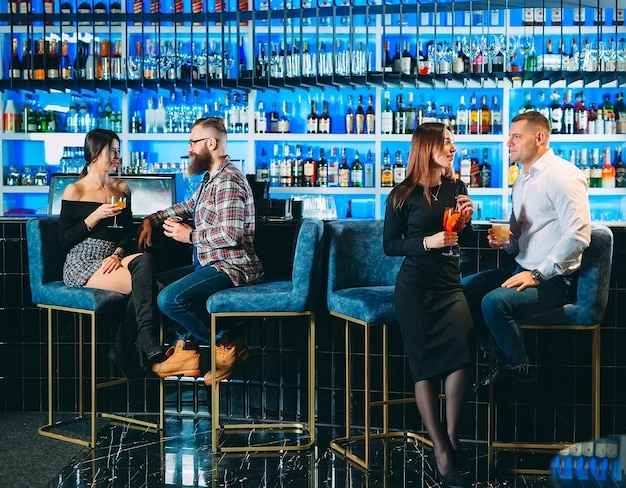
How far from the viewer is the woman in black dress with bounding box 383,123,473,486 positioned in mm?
3348

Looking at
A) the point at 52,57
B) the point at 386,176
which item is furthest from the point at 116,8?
the point at 386,176

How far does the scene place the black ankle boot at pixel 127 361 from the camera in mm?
3961

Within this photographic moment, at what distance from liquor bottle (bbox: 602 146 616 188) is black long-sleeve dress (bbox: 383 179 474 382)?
3.34m

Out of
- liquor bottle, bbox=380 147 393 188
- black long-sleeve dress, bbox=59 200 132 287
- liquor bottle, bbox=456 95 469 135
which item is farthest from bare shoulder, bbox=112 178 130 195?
liquor bottle, bbox=456 95 469 135

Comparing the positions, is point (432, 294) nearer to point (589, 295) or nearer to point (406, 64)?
point (589, 295)

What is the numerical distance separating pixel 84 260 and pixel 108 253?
0.12 metres

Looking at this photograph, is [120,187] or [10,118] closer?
[120,187]

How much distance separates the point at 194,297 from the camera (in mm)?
3758

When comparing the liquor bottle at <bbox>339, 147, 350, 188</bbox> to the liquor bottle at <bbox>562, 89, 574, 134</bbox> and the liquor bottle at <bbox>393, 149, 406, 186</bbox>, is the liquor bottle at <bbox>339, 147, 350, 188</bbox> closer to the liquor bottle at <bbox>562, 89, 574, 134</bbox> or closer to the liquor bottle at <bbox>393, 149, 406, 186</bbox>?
the liquor bottle at <bbox>393, 149, 406, 186</bbox>

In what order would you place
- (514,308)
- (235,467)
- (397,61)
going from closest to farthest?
(514,308) → (235,467) → (397,61)

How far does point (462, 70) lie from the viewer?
19.7ft

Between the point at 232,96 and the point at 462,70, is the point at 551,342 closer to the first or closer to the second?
the point at 462,70

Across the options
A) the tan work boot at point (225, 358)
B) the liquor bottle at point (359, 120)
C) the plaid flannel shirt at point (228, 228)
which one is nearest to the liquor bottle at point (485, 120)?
the liquor bottle at point (359, 120)

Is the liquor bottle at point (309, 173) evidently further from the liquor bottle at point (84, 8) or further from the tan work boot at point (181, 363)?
the tan work boot at point (181, 363)
